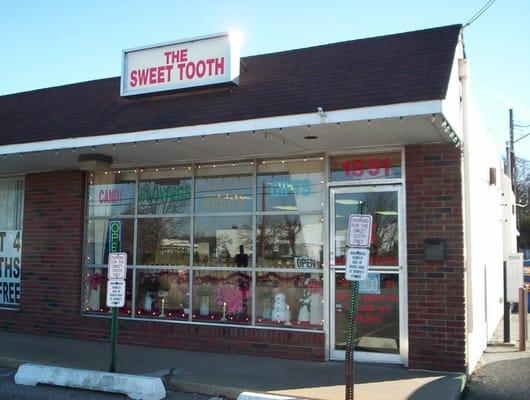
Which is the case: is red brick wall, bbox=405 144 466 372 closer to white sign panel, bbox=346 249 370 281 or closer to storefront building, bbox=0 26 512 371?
storefront building, bbox=0 26 512 371

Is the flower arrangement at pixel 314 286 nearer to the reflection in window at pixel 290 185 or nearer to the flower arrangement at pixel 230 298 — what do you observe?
the reflection in window at pixel 290 185

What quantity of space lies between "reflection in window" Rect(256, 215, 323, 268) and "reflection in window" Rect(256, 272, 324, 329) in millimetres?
202

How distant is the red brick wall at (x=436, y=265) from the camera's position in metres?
7.81

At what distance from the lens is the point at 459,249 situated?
7867mm

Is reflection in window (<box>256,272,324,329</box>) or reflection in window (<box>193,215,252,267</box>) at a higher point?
reflection in window (<box>193,215,252,267</box>)

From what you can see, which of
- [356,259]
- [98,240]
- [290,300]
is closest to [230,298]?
[290,300]

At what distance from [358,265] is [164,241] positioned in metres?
5.22

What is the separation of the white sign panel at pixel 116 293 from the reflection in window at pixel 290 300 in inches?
95.1

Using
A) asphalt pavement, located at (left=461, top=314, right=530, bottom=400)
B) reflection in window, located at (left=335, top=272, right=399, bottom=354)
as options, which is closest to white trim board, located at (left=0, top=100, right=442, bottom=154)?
reflection in window, located at (left=335, top=272, right=399, bottom=354)

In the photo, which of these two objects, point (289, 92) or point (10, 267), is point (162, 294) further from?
point (289, 92)

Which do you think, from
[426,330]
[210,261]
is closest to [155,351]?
[210,261]

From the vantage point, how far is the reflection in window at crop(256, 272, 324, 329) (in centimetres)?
901

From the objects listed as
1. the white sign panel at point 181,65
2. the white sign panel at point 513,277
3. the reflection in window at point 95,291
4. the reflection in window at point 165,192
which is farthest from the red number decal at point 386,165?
the reflection in window at point 95,291

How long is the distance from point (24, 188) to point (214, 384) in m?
6.41
